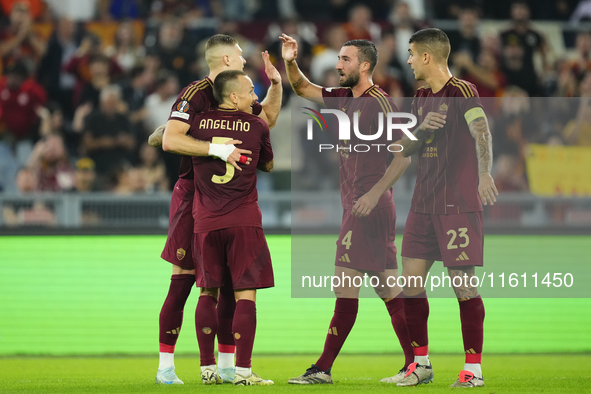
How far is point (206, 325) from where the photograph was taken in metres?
5.29

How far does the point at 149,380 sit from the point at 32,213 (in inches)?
162

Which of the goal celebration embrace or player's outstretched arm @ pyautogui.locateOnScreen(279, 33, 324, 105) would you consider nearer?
the goal celebration embrace

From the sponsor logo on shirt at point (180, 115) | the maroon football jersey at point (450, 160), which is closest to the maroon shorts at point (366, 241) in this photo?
the maroon football jersey at point (450, 160)

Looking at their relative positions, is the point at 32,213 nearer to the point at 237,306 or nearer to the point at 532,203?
the point at 237,306

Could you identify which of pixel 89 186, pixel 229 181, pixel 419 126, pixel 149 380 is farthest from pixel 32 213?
pixel 419 126

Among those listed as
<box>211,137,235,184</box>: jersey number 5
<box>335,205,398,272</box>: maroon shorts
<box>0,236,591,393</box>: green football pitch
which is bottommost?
<box>0,236,591,393</box>: green football pitch

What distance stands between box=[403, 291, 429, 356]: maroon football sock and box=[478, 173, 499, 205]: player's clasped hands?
2.64 feet

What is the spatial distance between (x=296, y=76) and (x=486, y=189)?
1629 millimetres

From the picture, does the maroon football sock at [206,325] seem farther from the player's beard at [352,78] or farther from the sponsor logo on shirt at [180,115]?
the player's beard at [352,78]

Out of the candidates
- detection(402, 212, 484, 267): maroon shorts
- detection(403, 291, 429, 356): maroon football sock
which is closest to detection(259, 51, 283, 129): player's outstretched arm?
detection(402, 212, 484, 267): maroon shorts

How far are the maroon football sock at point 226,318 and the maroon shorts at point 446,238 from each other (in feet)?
3.95

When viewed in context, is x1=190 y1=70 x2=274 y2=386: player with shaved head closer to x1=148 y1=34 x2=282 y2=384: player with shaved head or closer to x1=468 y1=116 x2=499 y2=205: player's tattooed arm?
x1=148 y1=34 x2=282 y2=384: player with shaved head

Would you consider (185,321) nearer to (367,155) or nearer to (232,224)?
(232,224)

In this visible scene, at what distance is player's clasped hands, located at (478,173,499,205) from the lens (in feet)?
16.9
